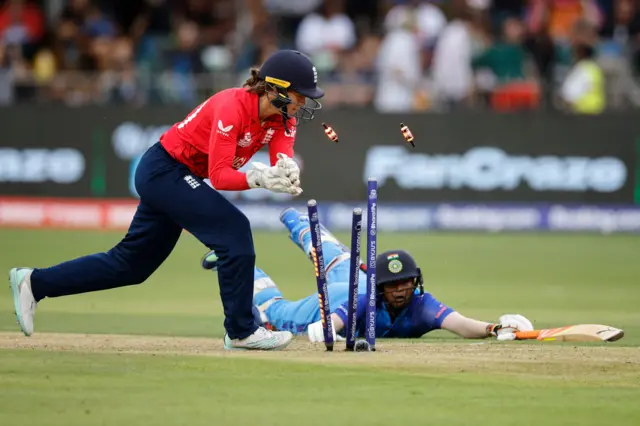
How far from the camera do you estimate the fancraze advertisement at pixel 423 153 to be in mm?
17344

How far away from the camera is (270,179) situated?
7078 mm

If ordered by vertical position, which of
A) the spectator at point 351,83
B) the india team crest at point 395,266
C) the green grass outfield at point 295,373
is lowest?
the green grass outfield at point 295,373

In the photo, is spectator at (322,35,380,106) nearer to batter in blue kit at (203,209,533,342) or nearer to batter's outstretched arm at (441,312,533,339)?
batter in blue kit at (203,209,533,342)

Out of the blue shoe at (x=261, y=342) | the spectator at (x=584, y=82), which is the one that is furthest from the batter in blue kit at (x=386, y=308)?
the spectator at (x=584, y=82)

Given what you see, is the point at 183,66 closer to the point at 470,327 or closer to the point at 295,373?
the point at 470,327

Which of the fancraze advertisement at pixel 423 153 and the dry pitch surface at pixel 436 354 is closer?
the dry pitch surface at pixel 436 354

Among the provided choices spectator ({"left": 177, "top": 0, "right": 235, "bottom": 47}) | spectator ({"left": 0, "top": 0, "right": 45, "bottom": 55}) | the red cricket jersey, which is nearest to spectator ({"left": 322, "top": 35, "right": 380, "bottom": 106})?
spectator ({"left": 177, "top": 0, "right": 235, "bottom": 47})

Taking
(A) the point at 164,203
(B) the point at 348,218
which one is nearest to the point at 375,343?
(A) the point at 164,203

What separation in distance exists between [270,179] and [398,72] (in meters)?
10.4

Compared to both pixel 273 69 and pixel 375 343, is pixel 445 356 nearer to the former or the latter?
pixel 375 343

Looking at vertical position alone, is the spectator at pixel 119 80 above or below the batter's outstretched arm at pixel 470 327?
above

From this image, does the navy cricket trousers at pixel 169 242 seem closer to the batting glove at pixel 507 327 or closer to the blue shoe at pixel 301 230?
the blue shoe at pixel 301 230

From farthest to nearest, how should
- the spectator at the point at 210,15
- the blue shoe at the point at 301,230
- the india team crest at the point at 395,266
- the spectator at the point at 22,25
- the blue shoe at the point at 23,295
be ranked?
1. the spectator at the point at 210,15
2. the spectator at the point at 22,25
3. the blue shoe at the point at 301,230
4. the india team crest at the point at 395,266
5. the blue shoe at the point at 23,295

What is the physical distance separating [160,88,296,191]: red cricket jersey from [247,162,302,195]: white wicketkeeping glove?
62 mm
